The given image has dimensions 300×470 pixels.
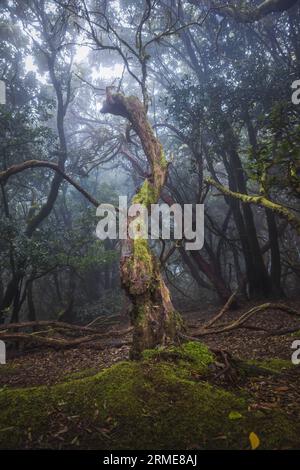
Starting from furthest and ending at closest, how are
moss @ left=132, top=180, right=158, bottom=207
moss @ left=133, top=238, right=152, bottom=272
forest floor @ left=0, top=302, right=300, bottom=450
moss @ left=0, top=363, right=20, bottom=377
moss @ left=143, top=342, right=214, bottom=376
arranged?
moss @ left=0, top=363, right=20, bottom=377
moss @ left=132, top=180, right=158, bottom=207
moss @ left=133, top=238, right=152, bottom=272
moss @ left=143, top=342, right=214, bottom=376
forest floor @ left=0, top=302, right=300, bottom=450

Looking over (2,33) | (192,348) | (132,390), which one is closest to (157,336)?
(192,348)

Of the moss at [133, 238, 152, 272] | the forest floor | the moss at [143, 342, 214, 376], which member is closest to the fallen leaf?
the forest floor

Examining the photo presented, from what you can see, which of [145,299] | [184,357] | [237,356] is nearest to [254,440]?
[184,357]

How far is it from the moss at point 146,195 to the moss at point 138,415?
270 cm

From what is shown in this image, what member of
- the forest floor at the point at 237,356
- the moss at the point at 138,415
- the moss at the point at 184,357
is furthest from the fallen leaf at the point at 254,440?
the moss at the point at 184,357

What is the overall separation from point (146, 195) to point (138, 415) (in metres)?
3.51

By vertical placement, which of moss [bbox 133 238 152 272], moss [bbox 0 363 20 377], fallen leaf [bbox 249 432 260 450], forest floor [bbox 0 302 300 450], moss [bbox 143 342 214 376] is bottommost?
moss [bbox 0 363 20 377]

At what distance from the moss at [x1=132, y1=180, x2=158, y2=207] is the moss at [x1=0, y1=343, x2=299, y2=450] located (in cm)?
270

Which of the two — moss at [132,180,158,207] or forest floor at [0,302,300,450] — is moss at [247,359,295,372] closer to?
forest floor at [0,302,300,450]

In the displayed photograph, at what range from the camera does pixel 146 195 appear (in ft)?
18.0

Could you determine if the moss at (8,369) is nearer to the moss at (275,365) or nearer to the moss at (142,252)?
the moss at (142,252)

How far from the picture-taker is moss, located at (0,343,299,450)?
7.89 feet

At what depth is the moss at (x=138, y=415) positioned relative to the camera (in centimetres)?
240

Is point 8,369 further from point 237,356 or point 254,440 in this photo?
point 254,440
